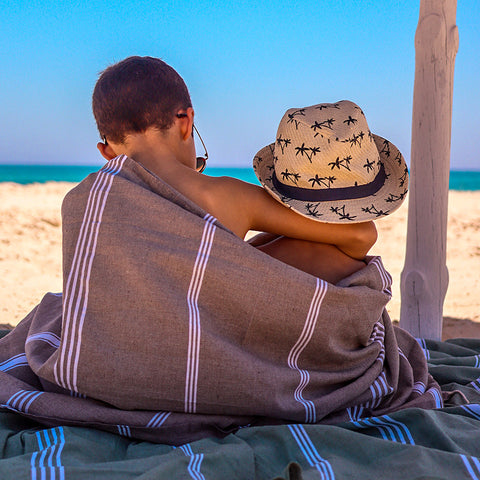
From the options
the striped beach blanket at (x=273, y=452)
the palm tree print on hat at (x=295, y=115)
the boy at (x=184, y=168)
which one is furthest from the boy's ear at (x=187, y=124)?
the striped beach blanket at (x=273, y=452)

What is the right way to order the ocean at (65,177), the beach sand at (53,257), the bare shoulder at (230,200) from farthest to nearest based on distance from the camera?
the ocean at (65,177) < the beach sand at (53,257) < the bare shoulder at (230,200)

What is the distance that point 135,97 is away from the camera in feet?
6.06

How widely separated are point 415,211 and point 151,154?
198 centimetres

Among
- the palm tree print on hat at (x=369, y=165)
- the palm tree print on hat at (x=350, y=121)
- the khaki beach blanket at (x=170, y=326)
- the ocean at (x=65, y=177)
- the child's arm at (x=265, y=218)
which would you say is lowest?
the ocean at (x=65, y=177)

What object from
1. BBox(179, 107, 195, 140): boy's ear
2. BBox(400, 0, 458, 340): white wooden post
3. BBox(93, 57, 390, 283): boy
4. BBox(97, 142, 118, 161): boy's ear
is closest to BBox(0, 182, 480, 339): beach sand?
BBox(400, 0, 458, 340): white wooden post

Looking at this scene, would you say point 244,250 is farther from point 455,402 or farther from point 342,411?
point 455,402

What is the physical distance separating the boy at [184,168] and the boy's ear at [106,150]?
0.03m

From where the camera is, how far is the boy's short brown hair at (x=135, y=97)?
6.07 ft

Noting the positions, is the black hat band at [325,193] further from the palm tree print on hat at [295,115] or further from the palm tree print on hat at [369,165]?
the palm tree print on hat at [295,115]

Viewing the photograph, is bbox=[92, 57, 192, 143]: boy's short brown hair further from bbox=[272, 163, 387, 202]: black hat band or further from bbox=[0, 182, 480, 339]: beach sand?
bbox=[0, 182, 480, 339]: beach sand

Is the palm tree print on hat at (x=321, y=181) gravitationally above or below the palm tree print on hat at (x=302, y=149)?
below

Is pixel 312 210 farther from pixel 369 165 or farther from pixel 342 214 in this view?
pixel 369 165

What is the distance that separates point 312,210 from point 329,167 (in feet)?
0.55

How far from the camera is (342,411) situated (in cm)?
182
